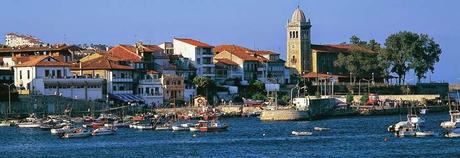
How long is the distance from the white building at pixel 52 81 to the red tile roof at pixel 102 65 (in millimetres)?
2054

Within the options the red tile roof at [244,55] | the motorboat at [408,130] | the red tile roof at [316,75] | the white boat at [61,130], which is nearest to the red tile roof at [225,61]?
the red tile roof at [244,55]

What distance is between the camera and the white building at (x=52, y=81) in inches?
3853

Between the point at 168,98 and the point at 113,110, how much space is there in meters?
9.62

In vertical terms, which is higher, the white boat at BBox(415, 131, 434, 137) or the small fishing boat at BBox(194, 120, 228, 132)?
the small fishing boat at BBox(194, 120, 228, 132)

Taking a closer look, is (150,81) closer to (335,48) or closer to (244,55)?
(244,55)

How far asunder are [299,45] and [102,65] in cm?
3395

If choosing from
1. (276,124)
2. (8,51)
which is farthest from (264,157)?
(8,51)

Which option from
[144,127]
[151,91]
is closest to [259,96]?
[151,91]

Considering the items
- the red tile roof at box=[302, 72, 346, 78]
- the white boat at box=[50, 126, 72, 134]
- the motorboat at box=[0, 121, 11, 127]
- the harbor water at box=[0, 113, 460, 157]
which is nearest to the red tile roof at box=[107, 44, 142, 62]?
the motorboat at box=[0, 121, 11, 127]

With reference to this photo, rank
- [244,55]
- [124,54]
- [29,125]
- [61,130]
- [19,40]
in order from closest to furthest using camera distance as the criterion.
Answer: [61,130] < [29,125] < [124,54] < [244,55] < [19,40]

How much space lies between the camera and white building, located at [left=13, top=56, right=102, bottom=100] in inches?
3853

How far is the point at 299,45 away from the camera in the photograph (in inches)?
5148

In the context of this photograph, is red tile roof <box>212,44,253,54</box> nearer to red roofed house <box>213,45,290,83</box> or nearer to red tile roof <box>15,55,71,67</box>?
red roofed house <box>213,45,290,83</box>

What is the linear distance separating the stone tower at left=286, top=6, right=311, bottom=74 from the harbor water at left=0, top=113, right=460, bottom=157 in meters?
44.6
